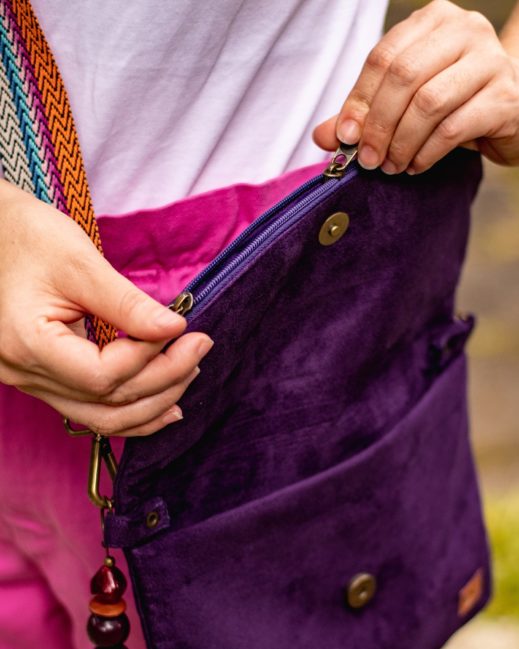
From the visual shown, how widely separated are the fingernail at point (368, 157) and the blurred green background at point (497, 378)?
1.29 metres

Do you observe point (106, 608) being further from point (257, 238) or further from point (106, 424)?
point (257, 238)

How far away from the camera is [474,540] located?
1.31m

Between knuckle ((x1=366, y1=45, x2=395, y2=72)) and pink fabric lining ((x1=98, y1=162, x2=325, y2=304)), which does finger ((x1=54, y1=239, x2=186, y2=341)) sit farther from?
knuckle ((x1=366, y1=45, x2=395, y2=72))

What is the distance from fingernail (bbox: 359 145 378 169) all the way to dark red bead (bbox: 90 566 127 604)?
451mm

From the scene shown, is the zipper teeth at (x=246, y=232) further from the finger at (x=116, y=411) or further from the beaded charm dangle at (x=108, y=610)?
the beaded charm dangle at (x=108, y=610)

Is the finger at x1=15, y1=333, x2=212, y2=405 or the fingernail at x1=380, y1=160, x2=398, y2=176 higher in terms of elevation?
the fingernail at x1=380, y1=160, x2=398, y2=176

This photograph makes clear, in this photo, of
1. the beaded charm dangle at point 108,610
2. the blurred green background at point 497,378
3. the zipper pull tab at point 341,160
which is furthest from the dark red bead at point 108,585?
the blurred green background at point 497,378

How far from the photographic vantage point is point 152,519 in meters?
0.92

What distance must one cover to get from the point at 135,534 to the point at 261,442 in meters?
0.17

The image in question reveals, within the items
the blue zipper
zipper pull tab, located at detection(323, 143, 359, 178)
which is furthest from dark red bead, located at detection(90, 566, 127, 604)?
zipper pull tab, located at detection(323, 143, 359, 178)

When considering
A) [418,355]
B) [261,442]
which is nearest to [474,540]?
[418,355]

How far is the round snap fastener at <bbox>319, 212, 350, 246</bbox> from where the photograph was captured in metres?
0.95

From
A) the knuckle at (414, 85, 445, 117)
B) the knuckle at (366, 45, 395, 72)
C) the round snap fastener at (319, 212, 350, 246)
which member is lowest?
the round snap fastener at (319, 212, 350, 246)

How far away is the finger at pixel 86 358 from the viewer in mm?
761
